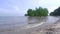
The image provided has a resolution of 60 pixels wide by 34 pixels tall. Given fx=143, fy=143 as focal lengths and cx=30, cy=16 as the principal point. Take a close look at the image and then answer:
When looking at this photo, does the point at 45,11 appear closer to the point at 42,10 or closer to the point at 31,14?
the point at 42,10

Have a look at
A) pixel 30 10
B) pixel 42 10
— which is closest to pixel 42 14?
pixel 42 10

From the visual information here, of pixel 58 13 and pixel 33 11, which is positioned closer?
pixel 33 11

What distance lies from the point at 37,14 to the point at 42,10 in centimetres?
567

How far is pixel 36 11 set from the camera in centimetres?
11900

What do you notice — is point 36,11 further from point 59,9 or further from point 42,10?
point 59,9

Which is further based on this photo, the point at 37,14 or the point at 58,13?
the point at 58,13

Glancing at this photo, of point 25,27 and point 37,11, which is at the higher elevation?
point 37,11

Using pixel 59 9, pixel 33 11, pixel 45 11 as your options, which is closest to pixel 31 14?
pixel 33 11

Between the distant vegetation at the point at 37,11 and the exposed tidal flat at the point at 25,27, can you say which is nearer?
the exposed tidal flat at the point at 25,27

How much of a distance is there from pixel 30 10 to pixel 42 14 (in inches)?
458

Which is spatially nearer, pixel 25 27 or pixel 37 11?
pixel 25 27

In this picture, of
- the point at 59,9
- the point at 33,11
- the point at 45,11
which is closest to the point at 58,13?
the point at 59,9

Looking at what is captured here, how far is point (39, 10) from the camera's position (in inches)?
4724

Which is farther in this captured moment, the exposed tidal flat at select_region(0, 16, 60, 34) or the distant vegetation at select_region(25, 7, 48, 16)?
the distant vegetation at select_region(25, 7, 48, 16)
